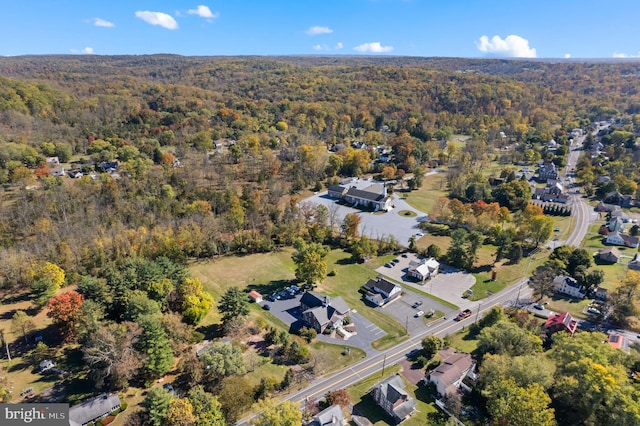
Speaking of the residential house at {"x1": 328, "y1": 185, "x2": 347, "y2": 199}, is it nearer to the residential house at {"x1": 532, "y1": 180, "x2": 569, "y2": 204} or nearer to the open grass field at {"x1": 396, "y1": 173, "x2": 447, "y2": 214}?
the open grass field at {"x1": 396, "y1": 173, "x2": 447, "y2": 214}

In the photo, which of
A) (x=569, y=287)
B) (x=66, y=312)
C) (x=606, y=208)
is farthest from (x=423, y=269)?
(x=606, y=208)

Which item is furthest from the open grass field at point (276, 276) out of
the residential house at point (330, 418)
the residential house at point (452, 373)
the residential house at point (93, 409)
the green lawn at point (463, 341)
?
the residential house at point (330, 418)

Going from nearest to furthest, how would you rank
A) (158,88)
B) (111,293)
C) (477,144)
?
(111,293)
(477,144)
(158,88)

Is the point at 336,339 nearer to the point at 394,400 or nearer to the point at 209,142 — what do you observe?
the point at 394,400

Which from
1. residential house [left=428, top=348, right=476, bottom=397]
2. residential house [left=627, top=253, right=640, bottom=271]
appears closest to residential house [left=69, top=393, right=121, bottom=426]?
residential house [left=428, top=348, right=476, bottom=397]

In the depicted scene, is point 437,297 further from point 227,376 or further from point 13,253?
point 13,253

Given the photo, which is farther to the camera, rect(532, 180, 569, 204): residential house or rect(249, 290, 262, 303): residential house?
rect(532, 180, 569, 204): residential house

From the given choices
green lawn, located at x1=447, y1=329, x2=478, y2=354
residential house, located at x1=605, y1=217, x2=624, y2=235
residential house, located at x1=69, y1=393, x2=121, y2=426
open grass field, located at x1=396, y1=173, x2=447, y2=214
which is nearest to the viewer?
residential house, located at x1=69, y1=393, x2=121, y2=426

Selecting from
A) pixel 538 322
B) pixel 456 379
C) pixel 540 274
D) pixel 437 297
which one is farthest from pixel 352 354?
pixel 540 274
